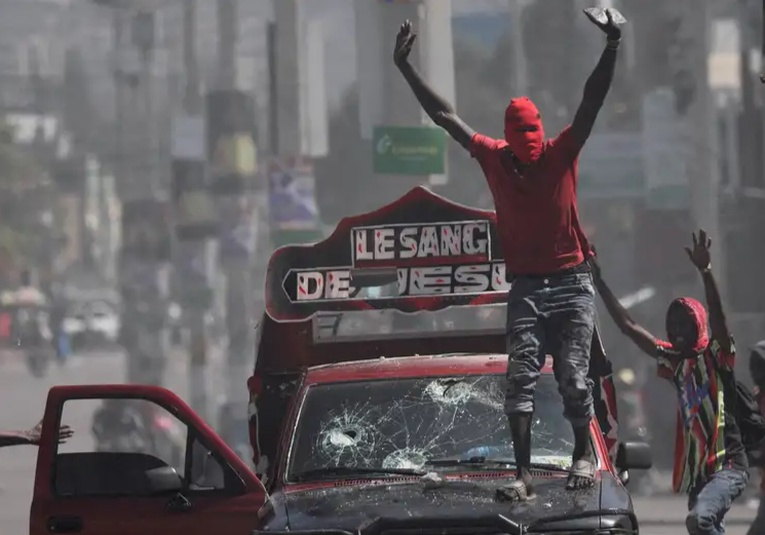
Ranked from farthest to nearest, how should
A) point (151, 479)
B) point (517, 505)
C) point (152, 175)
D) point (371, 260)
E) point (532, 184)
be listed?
point (152, 175) < point (371, 260) < point (151, 479) < point (532, 184) < point (517, 505)

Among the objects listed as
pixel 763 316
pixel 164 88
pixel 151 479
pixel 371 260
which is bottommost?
pixel 763 316

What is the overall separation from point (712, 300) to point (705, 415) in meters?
0.49

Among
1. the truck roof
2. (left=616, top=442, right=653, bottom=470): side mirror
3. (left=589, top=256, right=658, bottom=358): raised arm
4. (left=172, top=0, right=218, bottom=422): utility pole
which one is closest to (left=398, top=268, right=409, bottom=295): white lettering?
(left=589, top=256, right=658, bottom=358): raised arm

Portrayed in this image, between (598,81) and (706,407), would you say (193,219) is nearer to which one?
(706,407)

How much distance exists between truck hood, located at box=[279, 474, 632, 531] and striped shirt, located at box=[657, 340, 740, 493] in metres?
1.28

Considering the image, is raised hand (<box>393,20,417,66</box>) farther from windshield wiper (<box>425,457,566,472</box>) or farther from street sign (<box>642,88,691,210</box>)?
street sign (<box>642,88,691,210</box>)

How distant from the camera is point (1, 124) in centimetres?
2616

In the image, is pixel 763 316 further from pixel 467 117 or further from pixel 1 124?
pixel 1 124

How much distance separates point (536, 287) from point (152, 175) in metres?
20.3

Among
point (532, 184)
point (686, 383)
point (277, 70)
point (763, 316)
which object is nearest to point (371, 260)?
point (686, 383)

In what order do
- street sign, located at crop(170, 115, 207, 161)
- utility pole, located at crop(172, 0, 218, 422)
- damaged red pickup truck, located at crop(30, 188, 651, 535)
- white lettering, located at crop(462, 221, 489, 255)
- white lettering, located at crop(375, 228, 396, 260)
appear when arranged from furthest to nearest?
street sign, located at crop(170, 115, 207, 161) → utility pole, located at crop(172, 0, 218, 422) → white lettering, located at crop(375, 228, 396, 260) → white lettering, located at crop(462, 221, 489, 255) → damaged red pickup truck, located at crop(30, 188, 651, 535)

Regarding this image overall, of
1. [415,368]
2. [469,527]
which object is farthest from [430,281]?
[469,527]

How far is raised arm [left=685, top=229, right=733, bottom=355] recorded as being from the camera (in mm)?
6844

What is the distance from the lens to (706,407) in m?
6.92
